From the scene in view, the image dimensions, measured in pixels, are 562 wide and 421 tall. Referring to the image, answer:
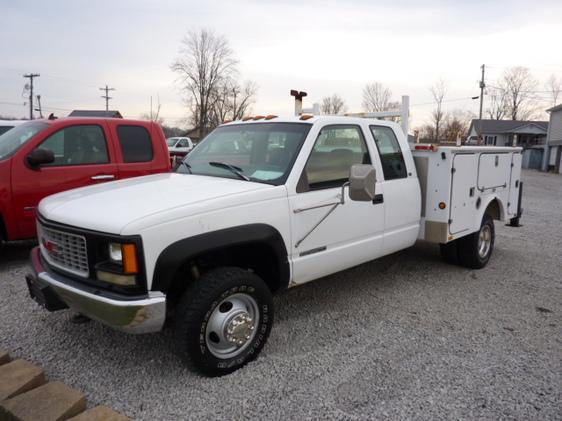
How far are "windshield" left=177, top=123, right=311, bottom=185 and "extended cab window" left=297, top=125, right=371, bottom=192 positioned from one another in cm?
16

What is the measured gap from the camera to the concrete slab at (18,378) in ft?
9.04

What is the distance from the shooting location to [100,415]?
8.37ft

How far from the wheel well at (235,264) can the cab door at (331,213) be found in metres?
0.18

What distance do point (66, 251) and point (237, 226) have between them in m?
1.15

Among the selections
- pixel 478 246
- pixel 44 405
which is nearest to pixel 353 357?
pixel 44 405

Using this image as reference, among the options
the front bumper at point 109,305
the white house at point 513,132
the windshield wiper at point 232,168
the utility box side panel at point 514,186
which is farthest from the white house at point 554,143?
the front bumper at point 109,305

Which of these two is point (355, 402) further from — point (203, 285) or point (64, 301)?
point (64, 301)

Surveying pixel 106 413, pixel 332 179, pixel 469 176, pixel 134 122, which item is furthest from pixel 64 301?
pixel 469 176

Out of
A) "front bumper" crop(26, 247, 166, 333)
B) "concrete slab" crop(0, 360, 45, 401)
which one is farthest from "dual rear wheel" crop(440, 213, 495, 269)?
"concrete slab" crop(0, 360, 45, 401)

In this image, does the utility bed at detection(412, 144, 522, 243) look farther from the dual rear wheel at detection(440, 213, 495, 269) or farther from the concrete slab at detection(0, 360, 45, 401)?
the concrete slab at detection(0, 360, 45, 401)

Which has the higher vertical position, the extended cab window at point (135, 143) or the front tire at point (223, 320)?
the extended cab window at point (135, 143)

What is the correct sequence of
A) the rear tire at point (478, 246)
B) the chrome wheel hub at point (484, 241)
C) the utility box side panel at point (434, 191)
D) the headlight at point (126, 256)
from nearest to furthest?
1. the headlight at point (126, 256)
2. the utility box side panel at point (434, 191)
3. the rear tire at point (478, 246)
4. the chrome wheel hub at point (484, 241)

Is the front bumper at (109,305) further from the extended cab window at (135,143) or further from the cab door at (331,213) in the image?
the extended cab window at (135,143)

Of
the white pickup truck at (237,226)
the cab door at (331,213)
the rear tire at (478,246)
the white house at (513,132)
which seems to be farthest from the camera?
the white house at (513,132)
